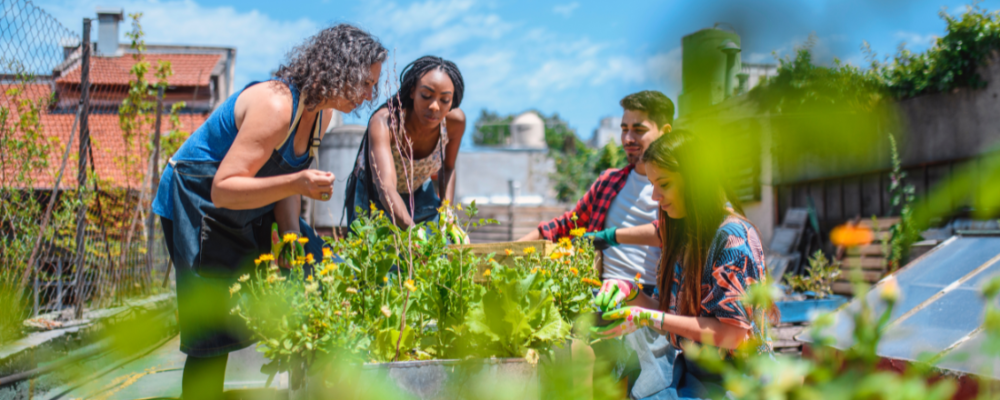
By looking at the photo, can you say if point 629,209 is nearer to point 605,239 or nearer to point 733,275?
point 605,239

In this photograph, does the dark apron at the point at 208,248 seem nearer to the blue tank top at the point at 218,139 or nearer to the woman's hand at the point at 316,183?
the blue tank top at the point at 218,139

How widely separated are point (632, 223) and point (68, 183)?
3445 mm

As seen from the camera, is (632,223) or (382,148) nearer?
(382,148)

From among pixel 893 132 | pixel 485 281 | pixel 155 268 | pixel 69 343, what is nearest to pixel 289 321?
pixel 485 281

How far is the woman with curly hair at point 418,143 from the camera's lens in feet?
6.86

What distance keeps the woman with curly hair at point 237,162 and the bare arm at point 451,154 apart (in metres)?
0.72

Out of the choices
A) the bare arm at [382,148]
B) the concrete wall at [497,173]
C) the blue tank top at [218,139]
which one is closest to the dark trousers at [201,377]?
the blue tank top at [218,139]

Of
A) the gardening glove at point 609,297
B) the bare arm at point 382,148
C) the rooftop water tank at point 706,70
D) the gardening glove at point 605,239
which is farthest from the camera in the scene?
the gardening glove at point 605,239

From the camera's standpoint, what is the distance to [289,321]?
1.15 m

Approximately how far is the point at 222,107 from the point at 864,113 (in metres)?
1.57

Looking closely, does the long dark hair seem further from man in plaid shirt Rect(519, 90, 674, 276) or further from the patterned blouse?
the patterned blouse

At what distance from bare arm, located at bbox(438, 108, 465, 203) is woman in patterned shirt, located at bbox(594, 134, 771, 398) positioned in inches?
39.3

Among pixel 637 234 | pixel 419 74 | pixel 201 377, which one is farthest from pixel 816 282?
pixel 201 377

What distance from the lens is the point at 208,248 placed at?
1680 millimetres
